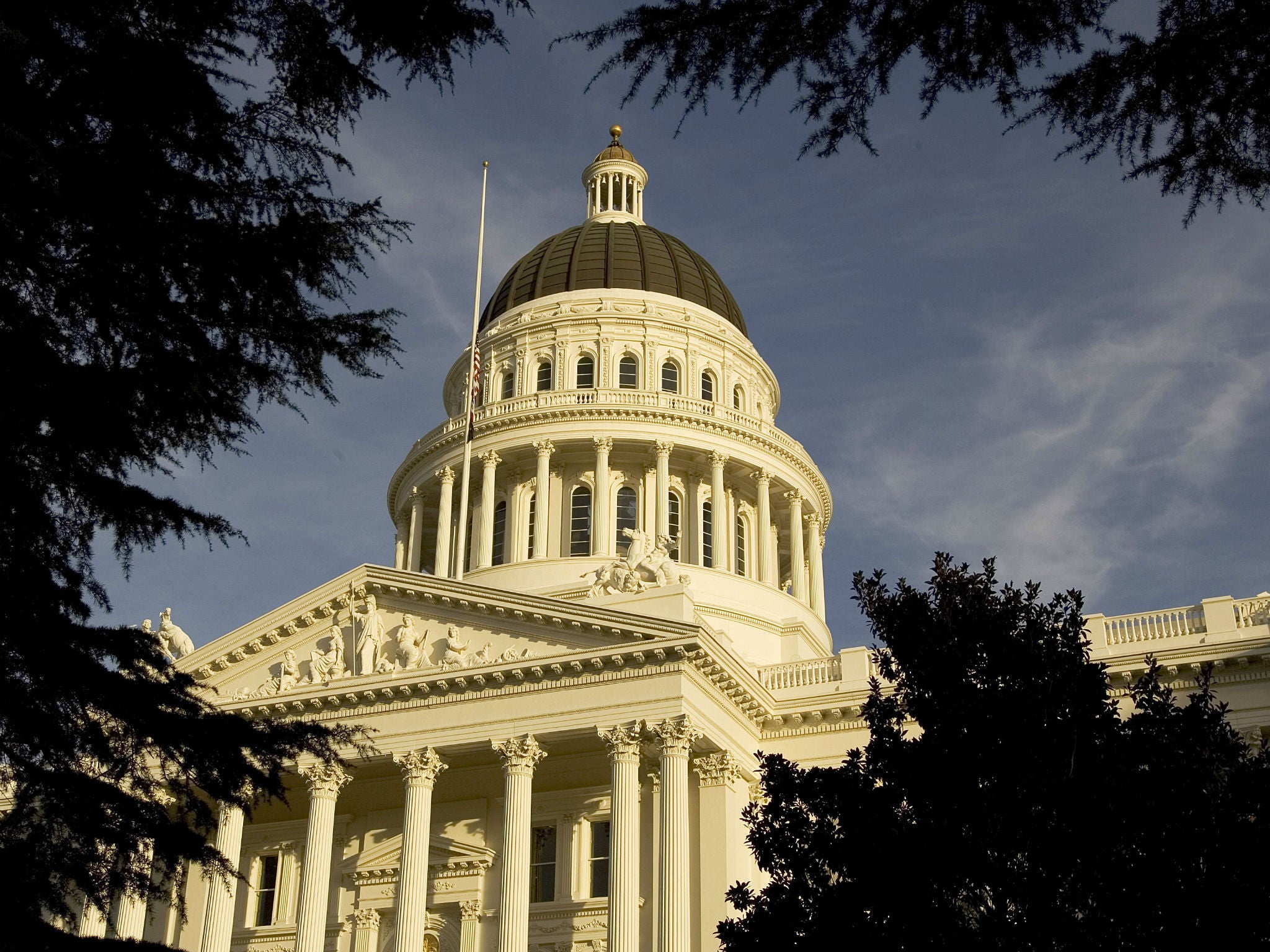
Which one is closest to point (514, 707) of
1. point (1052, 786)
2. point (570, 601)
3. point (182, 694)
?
point (570, 601)

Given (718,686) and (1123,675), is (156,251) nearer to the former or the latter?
(718,686)

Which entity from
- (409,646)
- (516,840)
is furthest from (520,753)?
(409,646)

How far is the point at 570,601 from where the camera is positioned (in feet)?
116

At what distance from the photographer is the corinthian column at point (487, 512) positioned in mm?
53406

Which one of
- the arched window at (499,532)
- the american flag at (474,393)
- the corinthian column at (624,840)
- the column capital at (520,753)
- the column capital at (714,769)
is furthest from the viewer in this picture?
the arched window at (499,532)

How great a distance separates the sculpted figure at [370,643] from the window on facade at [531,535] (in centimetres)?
1594

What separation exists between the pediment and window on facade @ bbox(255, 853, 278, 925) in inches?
205

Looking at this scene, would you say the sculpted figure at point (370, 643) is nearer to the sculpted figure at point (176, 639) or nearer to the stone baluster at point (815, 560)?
the sculpted figure at point (176, 639)

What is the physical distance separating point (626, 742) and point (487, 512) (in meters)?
22.0

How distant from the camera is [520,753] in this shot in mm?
34344

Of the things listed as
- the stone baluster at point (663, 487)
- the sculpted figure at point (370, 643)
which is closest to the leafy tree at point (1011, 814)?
the sculpted figure at point (370, 643)

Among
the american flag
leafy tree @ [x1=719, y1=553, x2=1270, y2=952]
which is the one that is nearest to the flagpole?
the american flag

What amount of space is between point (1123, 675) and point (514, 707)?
48.5ft

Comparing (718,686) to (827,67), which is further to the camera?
(718,686)
